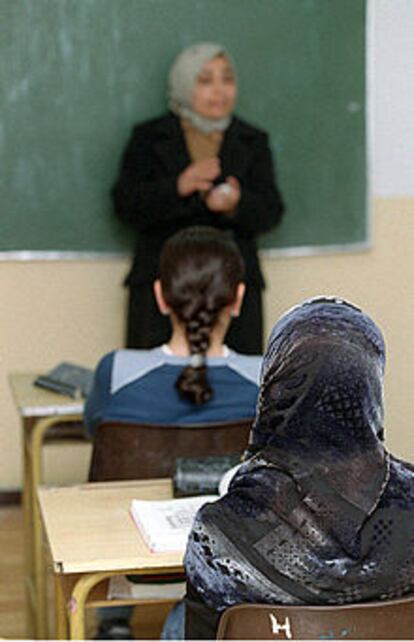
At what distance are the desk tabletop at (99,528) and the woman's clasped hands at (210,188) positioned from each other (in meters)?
1.68

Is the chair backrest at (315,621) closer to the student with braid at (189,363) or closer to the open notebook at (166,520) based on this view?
the open notebook at (166,520)

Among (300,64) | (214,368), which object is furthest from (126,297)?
(214,368)

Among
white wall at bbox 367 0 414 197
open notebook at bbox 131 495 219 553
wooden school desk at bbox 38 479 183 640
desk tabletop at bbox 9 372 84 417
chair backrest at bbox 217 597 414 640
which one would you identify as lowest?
desk tabletop at bbox 9 372 84 417

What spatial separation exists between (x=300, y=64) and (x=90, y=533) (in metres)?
2.53

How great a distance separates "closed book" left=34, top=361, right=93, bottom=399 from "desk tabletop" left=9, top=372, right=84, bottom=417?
2 cm

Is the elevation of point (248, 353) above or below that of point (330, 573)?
below

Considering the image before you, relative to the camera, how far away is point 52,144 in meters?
3.89

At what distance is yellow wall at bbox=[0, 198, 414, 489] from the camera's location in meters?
3.94

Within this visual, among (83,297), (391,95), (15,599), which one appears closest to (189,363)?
(15,599)

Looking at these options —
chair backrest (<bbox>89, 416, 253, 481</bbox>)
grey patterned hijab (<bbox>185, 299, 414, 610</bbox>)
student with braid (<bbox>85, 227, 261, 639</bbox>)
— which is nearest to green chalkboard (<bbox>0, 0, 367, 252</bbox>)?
student with braid (<bbox>85, 227, 261, 639</bbox>)

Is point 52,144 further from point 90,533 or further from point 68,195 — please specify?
point 90,533

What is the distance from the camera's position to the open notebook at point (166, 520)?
1689 mm

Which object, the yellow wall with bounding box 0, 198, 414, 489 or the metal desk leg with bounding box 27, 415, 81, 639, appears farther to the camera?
the yellow wall with bounding box 0, 198, 414, 489

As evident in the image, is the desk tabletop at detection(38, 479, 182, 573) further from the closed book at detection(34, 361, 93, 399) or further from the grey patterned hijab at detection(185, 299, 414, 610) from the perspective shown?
the closed book at detection(34, 361, 93, 399)
